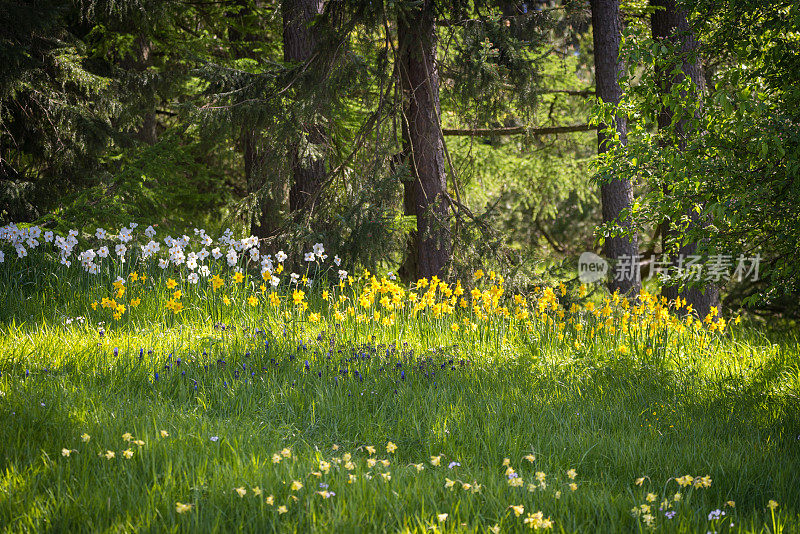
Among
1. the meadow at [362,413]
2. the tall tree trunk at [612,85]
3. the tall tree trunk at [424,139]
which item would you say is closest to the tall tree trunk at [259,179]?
the meadow at [362,413]

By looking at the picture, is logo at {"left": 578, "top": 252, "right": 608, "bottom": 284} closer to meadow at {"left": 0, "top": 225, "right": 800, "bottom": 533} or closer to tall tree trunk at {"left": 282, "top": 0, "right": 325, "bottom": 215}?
meadow at {"left": 0, "top": 225, "right": 800, "bottom": 533}

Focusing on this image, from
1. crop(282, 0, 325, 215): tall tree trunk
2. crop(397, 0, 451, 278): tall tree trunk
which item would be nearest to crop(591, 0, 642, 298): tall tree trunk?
crop(397, 0, 451, 278): tall tree trunk

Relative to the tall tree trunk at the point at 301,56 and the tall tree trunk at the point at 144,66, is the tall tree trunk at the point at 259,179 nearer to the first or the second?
the tall tree trunk at the point at 301,56

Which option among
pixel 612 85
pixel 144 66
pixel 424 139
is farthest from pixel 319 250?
pixel 144 66

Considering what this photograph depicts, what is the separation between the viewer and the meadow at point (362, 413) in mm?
2584

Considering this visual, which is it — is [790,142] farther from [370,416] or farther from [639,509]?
[370,416]

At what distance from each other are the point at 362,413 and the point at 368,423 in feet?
0.44

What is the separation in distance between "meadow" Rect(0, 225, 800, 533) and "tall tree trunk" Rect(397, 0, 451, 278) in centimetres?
150

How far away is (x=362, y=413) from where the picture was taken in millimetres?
3756

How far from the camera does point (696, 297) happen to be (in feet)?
26.9

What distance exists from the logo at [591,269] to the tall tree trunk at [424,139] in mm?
1672

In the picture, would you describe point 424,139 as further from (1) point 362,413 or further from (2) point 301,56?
(1) point 362,413

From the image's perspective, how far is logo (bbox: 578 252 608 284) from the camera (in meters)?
7.61

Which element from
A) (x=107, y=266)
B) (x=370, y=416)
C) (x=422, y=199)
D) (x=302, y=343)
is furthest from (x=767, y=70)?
(x=107, y=266)
